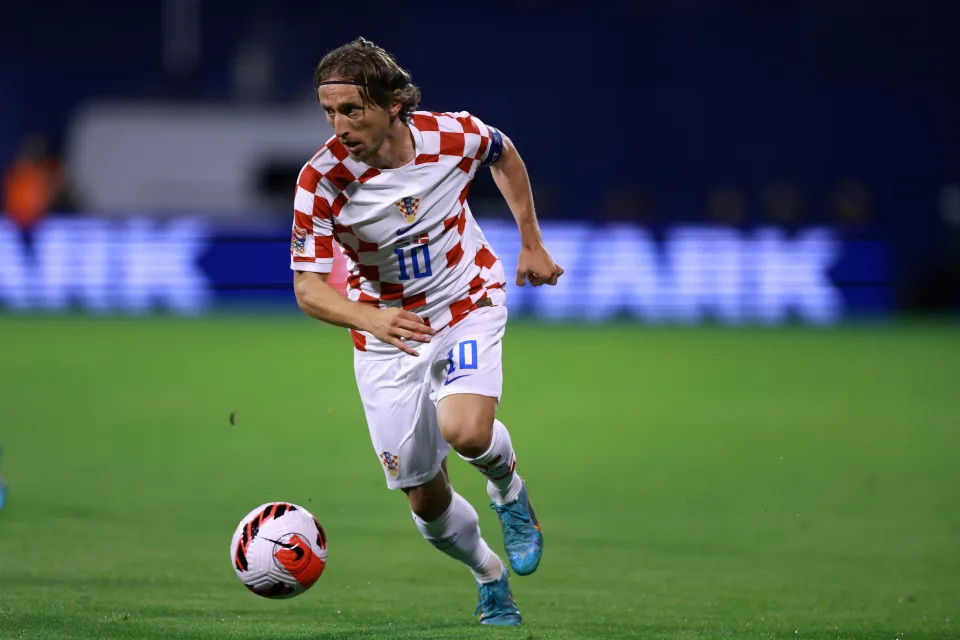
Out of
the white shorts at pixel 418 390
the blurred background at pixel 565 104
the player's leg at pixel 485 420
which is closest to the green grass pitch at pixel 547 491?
the player's leg at pixel 485 420

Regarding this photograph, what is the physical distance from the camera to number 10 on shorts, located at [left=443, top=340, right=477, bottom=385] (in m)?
6.01

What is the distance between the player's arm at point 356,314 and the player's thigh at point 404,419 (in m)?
0.34

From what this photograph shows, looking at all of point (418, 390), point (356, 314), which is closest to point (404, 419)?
point (418, 390)

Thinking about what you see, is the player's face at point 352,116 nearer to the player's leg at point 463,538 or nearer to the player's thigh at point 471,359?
the player's thigh at point 471,359

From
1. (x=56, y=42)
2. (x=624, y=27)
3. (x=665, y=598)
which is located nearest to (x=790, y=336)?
(x=624, y=27)

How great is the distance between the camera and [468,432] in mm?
5801

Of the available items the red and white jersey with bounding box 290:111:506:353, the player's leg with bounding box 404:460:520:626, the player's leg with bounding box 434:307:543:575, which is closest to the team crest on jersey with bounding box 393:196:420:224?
the red and white jersey with bounding box 290:111:506:353

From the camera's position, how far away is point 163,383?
14383mm

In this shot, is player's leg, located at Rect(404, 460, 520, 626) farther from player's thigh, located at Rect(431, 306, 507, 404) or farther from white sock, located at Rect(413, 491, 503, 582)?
player's thigh, located at Rect(431, 306, 507, 404)

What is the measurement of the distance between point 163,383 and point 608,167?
13.9 metres

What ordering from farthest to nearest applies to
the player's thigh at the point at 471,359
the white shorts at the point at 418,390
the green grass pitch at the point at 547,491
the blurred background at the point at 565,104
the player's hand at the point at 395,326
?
the blurred background at the point at 565,104, the green grass pitch at the point at 547,491, the white shorts at the point at 418,390, the player's thigh at the point at 471,359, the player's hand at the point at 395,326

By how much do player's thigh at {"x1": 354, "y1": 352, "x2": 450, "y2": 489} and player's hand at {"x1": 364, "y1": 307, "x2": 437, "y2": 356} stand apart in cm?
57

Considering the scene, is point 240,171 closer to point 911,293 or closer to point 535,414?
point 911,293

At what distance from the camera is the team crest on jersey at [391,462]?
6152 millimetres
